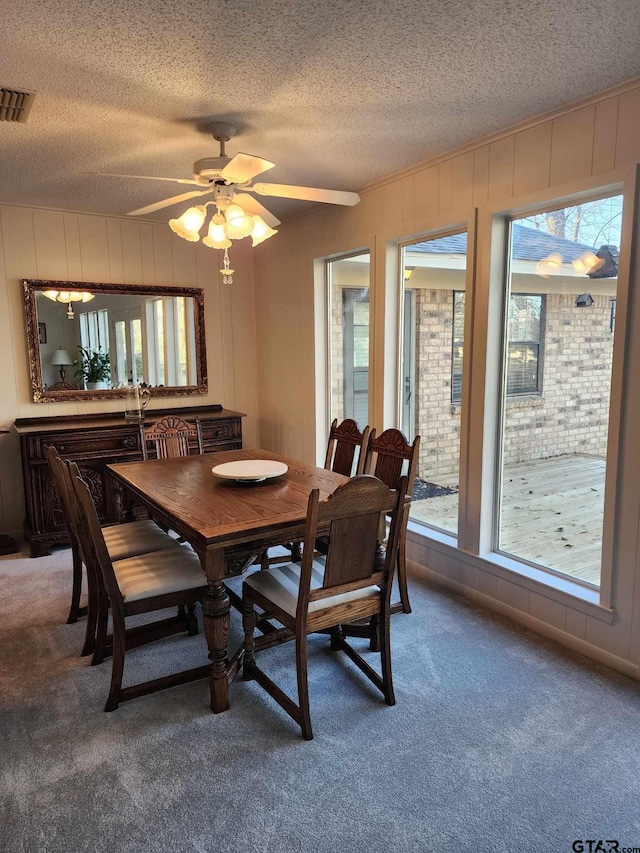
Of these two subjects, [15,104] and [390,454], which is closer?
[15,104]

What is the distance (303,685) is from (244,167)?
2.05m

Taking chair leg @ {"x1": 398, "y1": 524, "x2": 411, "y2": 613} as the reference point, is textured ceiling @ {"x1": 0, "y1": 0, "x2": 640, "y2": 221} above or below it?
above

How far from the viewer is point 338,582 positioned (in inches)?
83.8

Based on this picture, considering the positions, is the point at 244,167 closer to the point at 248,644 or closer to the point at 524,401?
the point at 524,401

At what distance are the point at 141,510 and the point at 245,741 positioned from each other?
2672 millimetres

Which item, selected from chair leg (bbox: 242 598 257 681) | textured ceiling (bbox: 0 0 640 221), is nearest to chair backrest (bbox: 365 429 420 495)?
chair leg (bbox: 242 598 257 681)

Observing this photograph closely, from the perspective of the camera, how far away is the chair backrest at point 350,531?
1958mm

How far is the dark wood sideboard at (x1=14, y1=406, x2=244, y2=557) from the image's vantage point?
3951 millimetres

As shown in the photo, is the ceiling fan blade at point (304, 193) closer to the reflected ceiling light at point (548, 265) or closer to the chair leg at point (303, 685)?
the reflected ceiling light at point (548, 265)

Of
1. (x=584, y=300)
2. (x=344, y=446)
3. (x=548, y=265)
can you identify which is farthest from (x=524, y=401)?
(x=344, y=446)

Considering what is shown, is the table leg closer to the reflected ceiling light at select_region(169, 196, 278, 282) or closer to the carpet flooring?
the carpet flooring

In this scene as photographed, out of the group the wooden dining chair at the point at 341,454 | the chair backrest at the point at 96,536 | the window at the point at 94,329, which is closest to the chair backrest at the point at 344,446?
the wooden dining chair at the point at 341,454

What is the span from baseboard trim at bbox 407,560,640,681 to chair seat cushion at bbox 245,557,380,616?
1137 millimetres

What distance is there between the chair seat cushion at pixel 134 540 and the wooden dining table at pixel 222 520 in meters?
0.20
